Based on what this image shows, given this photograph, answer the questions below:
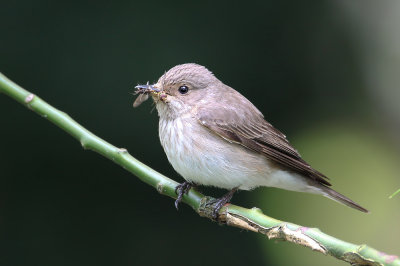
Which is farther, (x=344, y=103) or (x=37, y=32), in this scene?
(x=344, y=103)

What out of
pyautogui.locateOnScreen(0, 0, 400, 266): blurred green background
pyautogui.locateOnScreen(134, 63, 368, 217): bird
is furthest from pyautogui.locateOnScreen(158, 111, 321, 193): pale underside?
pyautogui.locateOnScreen(0, 0, 400, 266): blurred green background

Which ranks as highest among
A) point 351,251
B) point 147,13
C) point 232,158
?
point 147,13

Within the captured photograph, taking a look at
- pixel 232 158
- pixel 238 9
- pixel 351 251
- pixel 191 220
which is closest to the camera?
pixel 351 251

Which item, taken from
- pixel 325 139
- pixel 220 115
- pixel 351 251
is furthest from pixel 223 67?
pixel 351 251

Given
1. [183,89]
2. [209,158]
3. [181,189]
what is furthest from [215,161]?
[183,89]

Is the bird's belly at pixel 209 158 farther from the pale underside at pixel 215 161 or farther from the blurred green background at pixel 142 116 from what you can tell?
the blurred green background at pixel 142 116

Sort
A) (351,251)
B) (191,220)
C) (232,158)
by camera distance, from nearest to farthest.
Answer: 1. (351,251)
2. (232,158)
3. (191,220)

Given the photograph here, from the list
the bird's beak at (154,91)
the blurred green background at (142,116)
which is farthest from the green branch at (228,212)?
the blurred green background at (142,116)

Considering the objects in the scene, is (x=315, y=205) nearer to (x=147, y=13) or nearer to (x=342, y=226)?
(x=342, y=226)
